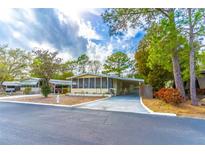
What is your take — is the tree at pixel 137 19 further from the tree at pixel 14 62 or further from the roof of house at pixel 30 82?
the roof of house at pixel 30 82

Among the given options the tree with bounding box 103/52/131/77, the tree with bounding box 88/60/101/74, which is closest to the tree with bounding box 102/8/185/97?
the tree with bounding box 103/52/131/77

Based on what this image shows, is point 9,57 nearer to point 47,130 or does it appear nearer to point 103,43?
point 103,43

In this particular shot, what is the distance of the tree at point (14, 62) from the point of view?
30689 millimetres

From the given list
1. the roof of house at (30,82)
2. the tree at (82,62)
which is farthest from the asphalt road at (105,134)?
the tree at (82,62)

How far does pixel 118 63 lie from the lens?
3900 centimetres

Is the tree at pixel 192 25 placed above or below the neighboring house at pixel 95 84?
above

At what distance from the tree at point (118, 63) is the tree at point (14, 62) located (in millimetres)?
17581

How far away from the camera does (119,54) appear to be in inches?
1502

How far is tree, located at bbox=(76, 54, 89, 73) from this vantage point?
141ft

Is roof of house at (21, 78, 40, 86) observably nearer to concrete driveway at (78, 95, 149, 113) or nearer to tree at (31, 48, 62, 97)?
tree at (31, 48, 62, 97)

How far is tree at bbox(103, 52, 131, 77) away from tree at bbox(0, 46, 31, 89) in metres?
17.6

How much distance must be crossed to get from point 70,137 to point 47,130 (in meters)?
1.23
